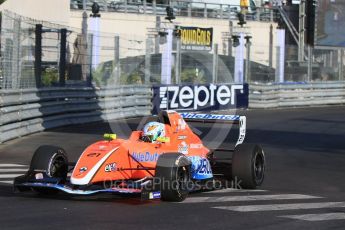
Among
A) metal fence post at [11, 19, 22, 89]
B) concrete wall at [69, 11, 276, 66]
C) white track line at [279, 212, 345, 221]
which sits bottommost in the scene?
white track line at [279, 212, 345, 221]

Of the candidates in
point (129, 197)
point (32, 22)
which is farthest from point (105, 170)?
point (32, 22)

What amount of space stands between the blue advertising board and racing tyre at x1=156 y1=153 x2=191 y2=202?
1635 cm

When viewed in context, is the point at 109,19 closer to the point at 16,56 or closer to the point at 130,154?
the point at 16,56

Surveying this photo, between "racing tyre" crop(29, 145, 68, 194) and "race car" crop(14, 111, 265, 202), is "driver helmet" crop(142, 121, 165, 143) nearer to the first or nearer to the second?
"race car" crop(14, 111, 265, 202)

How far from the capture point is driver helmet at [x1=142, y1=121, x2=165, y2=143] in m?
9.94

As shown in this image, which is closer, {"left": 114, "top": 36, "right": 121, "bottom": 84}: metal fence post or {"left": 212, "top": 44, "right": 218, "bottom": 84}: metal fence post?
{"left": 114, "top": 36, "right": 121, "bottom": 84}: metal fence post

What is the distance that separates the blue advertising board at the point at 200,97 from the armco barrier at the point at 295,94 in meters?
1.12

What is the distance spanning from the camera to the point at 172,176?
350 inches

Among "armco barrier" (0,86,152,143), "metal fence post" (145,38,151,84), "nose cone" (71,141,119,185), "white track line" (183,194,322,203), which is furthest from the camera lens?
"metal fence post" (145,38,151,84)

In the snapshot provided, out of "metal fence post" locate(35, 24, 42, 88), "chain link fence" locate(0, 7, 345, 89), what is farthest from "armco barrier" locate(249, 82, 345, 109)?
"metal fence post" locate(35, 24, 42, 88)

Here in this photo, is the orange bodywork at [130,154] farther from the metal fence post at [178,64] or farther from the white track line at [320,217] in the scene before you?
the metal fence post at [178,64]

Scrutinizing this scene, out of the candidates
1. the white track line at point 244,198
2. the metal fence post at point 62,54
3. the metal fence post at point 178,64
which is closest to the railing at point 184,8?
the metal fence post at point 178,64

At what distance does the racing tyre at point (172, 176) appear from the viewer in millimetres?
8898

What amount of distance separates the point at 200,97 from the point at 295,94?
7.34m
